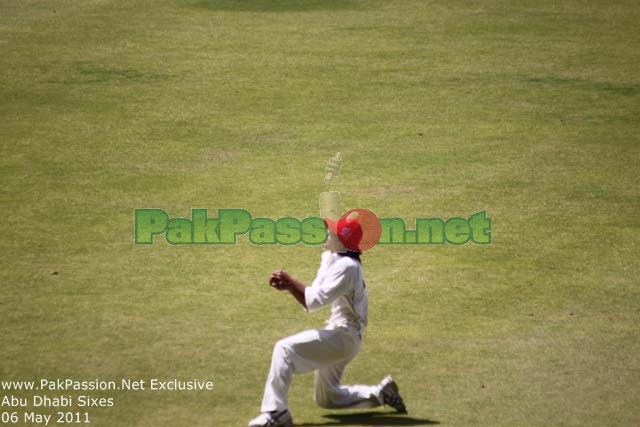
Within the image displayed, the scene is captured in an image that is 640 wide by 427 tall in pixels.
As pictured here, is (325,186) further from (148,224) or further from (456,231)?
(148,224)

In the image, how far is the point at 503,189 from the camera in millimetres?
13945

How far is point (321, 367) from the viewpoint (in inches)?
308

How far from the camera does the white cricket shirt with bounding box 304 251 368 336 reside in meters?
7.71

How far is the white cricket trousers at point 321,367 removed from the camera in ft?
24.7

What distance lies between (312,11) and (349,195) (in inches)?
397

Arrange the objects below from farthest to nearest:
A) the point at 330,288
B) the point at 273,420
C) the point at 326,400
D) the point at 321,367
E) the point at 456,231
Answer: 1. the point at 456,231
2. the point at 326,400
3. the point at 321,367
4. the point at 330,288
5. the point at 273,420

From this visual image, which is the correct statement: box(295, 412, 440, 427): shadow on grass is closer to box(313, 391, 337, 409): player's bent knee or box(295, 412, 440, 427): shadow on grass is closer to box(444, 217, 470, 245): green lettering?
box(313, 391, 337, 409): player's bent knee

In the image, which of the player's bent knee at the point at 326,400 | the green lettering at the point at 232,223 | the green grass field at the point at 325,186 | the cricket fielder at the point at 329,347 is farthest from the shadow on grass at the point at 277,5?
the player's bent knee at the point at 326,400

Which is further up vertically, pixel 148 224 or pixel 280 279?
pixel 148 224

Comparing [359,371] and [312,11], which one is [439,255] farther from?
[312,11]

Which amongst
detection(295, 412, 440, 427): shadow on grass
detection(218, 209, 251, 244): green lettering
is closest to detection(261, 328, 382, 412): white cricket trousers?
detection(295, 412, 440, 427): shadow on grass

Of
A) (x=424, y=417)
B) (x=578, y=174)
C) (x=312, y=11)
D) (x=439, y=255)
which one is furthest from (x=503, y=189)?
(x=312, y=11)

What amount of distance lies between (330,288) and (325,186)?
6.25 m

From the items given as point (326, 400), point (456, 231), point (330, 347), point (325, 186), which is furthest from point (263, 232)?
point (330, 347)
